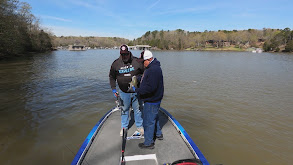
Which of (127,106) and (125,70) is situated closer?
(125,70)

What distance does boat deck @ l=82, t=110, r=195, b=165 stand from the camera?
10.9 ft

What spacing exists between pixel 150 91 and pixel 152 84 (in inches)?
6.7

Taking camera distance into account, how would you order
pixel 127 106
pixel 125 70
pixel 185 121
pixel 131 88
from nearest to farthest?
pixel 131 88 < pixel 125 70 < pixel 127 106 < pixel 185 121

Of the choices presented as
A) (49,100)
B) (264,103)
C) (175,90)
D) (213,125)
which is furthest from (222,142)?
(49,100)

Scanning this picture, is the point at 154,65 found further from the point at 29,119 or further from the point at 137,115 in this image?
the point at 29,119

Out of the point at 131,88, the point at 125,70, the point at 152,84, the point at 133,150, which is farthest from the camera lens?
the point at 125,70

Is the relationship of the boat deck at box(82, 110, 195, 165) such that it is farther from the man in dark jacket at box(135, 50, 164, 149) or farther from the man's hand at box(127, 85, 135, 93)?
Answer: the man's hand at box(127, 85, 135, 93)

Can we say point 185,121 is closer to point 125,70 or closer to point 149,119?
point 149,119

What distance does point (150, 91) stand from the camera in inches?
137

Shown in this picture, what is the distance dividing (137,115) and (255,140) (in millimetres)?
4984

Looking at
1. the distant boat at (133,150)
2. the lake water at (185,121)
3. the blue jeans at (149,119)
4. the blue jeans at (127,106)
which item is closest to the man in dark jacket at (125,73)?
the blue jeans at (127,106)

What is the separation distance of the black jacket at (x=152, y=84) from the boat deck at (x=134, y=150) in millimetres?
1181

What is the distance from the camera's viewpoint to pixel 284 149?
18.4 ft

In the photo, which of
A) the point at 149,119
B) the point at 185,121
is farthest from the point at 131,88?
the point at 185,121
